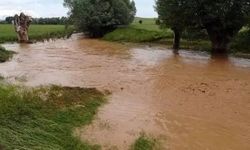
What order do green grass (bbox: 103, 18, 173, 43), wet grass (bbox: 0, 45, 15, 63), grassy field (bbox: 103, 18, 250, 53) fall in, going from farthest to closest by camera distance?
green grass (bbox: 103, 18, 173, 43)
grassy field (bbox: 103, 18, 250, 53)
wet grass (bbox: 0, 45, 15, 63)

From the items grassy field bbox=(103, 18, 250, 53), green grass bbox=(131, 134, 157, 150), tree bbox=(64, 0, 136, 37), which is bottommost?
green grass bbox=(131, 134, 157, 150)

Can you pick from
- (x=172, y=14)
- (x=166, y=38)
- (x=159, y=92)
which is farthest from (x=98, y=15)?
(x=159, y=92)

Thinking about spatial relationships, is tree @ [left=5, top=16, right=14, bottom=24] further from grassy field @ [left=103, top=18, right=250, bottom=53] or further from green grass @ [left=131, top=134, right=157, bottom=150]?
green grass @ [left=131, top=134, right=157, bottom=150]

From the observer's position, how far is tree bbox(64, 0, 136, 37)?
48.6m

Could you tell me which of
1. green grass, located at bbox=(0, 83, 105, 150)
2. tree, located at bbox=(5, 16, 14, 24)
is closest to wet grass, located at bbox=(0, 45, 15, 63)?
green grass, located at bbox=(0, 83, 105, 150)

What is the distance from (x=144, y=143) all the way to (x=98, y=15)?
1542 inches

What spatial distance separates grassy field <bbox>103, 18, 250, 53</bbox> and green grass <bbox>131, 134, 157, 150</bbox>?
20.3 metres

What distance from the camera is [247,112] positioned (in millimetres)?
13414

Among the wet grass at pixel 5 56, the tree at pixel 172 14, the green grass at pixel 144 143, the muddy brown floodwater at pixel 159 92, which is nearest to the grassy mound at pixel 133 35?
the tree at pixel 172 14

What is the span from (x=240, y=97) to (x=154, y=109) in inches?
146

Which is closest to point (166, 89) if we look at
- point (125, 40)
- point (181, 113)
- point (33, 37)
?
point (181, 113)

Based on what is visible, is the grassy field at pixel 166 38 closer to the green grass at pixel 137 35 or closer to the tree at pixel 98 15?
the green grass at pixel 137 35

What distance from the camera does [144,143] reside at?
10.3m

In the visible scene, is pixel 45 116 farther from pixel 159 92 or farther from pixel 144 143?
pixel 159 92
